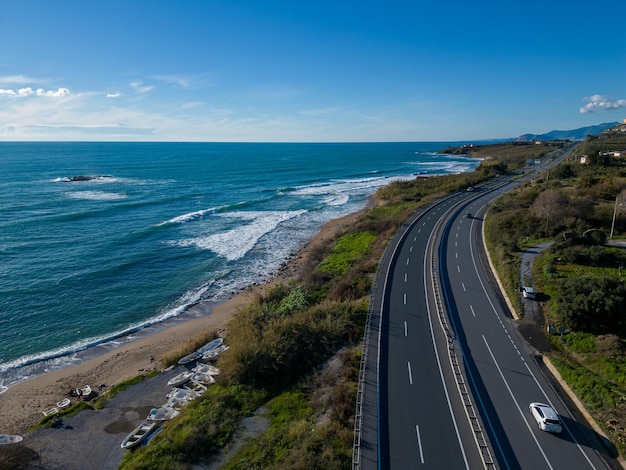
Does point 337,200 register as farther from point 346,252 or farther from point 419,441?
point 419,441

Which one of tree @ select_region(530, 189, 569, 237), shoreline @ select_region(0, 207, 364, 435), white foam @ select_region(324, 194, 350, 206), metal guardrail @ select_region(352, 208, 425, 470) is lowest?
shoreline @ select_region(0, 207, 364, 435)

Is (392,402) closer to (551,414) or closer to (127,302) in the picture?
(551,414)

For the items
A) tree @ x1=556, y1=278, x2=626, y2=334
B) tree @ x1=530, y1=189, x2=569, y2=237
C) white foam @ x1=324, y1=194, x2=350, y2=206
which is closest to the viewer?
tree @ x1=556, y1=278, x2=626, y2=334

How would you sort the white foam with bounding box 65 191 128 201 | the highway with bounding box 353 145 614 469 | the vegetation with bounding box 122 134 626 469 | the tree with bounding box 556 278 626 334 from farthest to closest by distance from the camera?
the white foam with bounding box 65 191 128 201
the tree with bounding box 556 278 626 334
the vegetation with bounding box 122 134 626 469
the highway with bounding box 353 145 614 469

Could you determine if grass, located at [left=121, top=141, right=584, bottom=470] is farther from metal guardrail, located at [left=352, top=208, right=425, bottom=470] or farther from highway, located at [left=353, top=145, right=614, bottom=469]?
highway, located at [left=353, top=145, right=614, bottom=469]

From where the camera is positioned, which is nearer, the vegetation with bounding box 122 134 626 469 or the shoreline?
the vegetation with bounding box 122 134 626 469

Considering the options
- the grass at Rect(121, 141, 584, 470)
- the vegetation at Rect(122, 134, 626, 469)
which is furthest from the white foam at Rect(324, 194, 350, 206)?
the grass at Rect(121, 141, 584, 470)

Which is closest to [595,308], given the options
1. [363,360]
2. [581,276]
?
[581,276]
